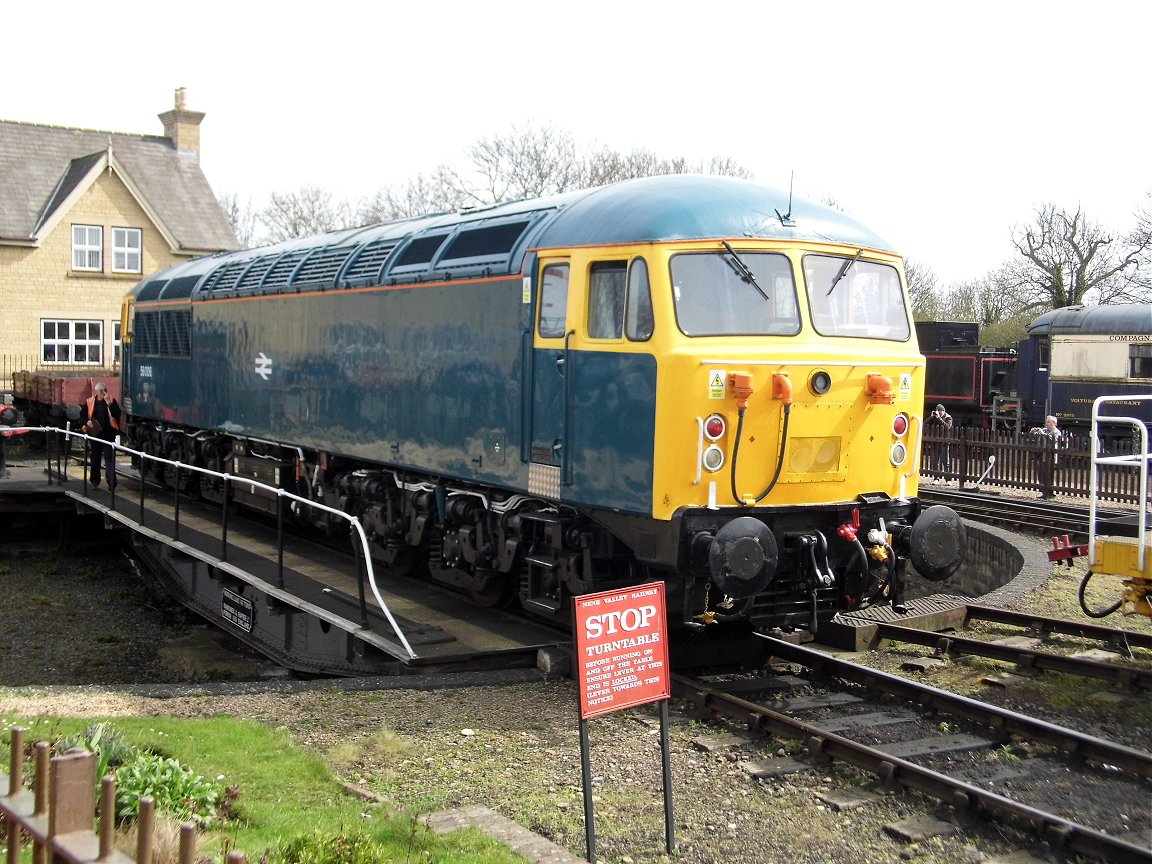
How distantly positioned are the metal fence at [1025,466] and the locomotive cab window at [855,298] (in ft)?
38.1

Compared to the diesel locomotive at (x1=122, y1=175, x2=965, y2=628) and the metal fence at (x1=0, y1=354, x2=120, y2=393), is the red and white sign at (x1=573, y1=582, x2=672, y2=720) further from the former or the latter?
the metal fence at (x1=0, y1=354, x2=120, y2=393)

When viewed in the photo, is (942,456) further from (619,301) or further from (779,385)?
(619,301)

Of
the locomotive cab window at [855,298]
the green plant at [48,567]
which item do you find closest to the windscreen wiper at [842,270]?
the locomotive cab window at [855,298]

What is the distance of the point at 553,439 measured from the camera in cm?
965

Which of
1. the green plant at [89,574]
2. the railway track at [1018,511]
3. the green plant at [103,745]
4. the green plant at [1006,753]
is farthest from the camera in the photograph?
the green plant at [89,574]

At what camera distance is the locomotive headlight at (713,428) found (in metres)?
8.54

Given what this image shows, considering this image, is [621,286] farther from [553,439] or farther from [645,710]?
[645,710]

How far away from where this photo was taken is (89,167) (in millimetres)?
36906

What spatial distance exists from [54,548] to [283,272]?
29.7 feet

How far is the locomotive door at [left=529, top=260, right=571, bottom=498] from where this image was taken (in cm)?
952

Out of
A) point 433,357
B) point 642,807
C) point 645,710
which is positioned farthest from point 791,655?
point 433,357

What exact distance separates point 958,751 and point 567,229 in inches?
195

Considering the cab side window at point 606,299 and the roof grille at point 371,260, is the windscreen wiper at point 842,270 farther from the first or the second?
the roof grille at point 371,260

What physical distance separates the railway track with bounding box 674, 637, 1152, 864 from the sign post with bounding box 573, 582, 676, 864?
1269 mm
